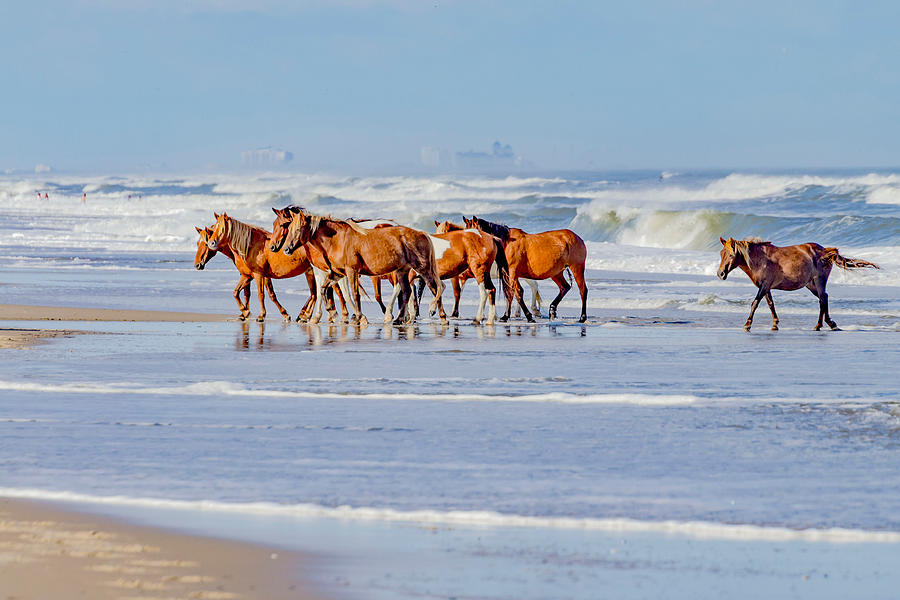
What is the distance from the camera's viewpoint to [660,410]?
27.2 feet

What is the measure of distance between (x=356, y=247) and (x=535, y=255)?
8.19 ft

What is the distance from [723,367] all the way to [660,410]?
2475 millimetres

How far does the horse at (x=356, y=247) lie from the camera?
14.8m

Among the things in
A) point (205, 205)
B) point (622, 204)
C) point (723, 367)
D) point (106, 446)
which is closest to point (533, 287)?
point (723, 367)

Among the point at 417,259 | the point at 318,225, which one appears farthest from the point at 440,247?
the point at 318,225

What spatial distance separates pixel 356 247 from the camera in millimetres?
14773

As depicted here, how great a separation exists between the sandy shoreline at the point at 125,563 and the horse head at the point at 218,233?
34.7 ft

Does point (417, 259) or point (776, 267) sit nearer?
point (776, 267)

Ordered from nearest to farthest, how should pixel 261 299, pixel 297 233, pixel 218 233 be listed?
1. pixel 297 233
2. pixel 261 299
3. pixel 218 233

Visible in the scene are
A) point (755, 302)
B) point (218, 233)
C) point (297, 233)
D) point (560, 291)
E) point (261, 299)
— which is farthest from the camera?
point (560, 291)

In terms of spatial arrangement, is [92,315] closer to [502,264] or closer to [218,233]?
[218,233]

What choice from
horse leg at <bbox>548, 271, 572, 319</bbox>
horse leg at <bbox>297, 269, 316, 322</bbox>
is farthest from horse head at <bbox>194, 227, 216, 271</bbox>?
horse leg at <bbox>548, 271, 572, 319</bbox>

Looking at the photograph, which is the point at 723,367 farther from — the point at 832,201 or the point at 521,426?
the point at 832,201

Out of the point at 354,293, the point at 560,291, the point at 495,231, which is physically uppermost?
the point at 495,231
